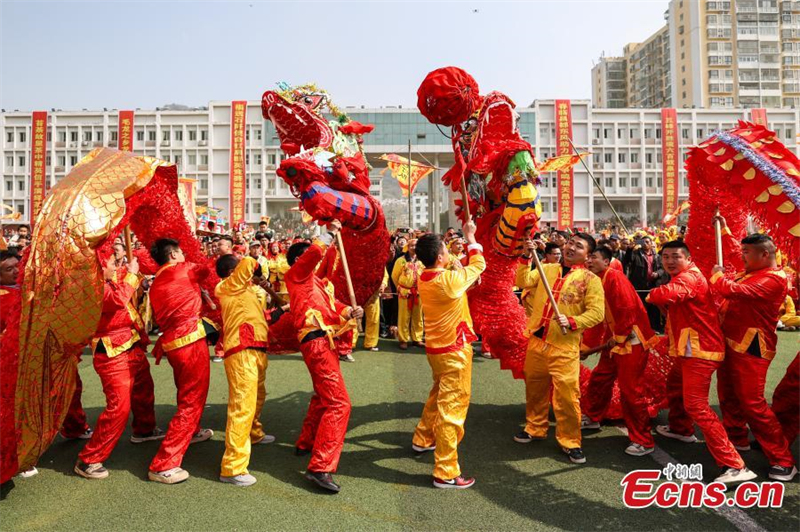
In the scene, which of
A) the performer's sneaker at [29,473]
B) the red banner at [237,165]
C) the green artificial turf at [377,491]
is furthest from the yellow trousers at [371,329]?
the red banner at [237,165]

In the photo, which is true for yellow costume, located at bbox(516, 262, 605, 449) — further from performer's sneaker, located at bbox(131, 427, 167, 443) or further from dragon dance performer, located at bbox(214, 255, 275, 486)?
performer's sneaker, located at bbox(131, 427, 167, 443)

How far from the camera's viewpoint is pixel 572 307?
376 centimetres

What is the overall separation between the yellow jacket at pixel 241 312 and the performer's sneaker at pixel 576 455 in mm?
2164

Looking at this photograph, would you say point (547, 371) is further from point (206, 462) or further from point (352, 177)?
point (206, 462)

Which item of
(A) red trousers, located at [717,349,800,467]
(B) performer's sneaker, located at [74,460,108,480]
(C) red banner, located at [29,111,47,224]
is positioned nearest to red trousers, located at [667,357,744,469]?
(A) red trousers, located at [717,349,800,467]

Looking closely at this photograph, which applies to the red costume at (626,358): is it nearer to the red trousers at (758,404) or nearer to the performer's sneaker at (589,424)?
the performer's sneaker at (589,424)

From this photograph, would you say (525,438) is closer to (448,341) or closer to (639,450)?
(639,450)

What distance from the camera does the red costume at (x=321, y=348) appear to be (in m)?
3.22

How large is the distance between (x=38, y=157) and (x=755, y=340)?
1462 inches

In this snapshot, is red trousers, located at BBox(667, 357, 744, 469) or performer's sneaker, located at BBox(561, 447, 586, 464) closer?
red trousers, located at BBox(667, 357, 744, 469)

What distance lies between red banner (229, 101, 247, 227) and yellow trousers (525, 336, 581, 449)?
3151 cm

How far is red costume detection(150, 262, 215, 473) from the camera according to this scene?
3.47 metres

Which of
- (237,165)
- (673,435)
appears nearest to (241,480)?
(673,435)

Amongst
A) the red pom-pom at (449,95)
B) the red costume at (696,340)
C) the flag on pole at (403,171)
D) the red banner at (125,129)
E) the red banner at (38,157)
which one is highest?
the red banner at (125,129)
